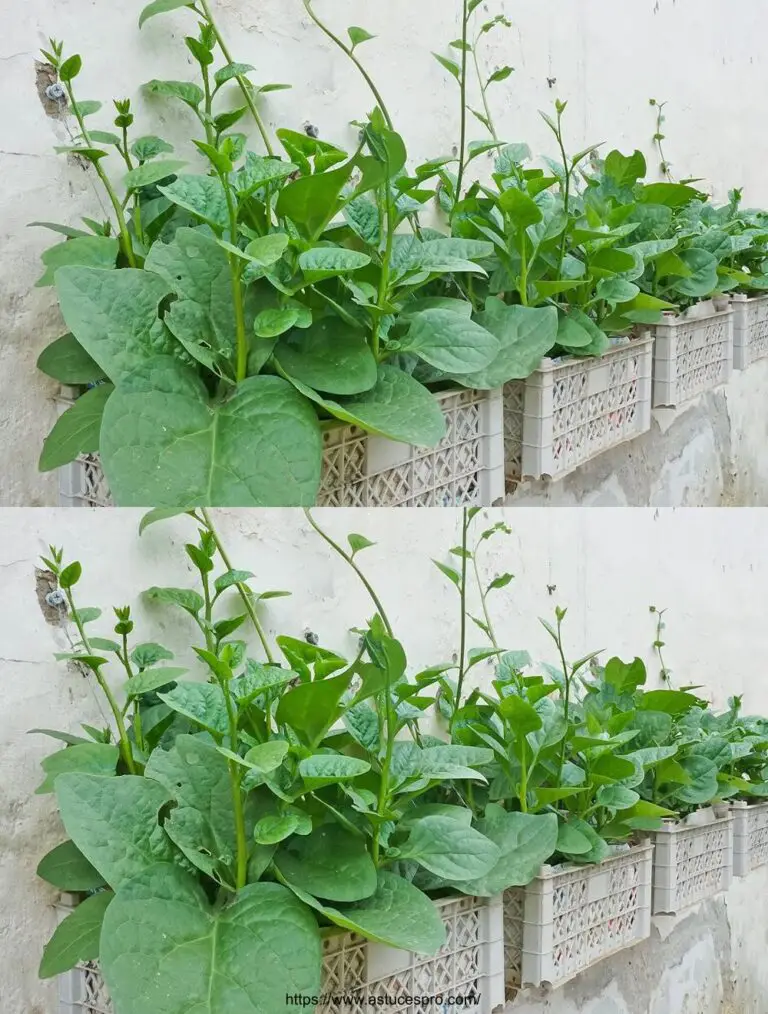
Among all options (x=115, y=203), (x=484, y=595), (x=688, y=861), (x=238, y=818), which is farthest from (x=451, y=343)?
(x=688, y=861)

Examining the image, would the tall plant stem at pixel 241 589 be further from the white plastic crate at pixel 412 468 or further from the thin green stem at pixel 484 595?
the thin green stem at pixel 484 595

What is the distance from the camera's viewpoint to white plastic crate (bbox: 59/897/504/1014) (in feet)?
2.85

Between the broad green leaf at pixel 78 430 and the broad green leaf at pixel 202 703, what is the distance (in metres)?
0.22

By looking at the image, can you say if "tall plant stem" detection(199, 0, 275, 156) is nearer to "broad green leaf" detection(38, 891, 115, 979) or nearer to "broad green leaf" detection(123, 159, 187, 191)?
"broad green leaf" detection(123, 159, 187, 191)

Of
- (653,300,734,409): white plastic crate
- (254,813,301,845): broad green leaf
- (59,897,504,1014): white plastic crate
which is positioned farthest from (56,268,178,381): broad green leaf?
(653,300,734,409): white plastic crate

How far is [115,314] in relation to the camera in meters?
0.80

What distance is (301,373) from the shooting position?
2.78 ft

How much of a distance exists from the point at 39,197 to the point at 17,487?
25 centimetres

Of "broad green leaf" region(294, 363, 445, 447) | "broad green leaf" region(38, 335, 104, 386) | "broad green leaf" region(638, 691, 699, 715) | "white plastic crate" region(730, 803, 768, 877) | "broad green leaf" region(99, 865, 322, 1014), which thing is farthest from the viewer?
"white plastic crate" region(730, 803, 768, 877)

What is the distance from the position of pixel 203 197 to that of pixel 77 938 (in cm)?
55

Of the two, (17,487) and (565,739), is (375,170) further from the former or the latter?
(565,739)

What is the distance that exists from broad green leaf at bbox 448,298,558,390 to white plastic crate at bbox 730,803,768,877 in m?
0.84

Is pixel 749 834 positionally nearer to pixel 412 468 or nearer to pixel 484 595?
pixel 484 595

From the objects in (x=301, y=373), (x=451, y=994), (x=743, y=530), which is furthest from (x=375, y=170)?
(x=743, y=530)
